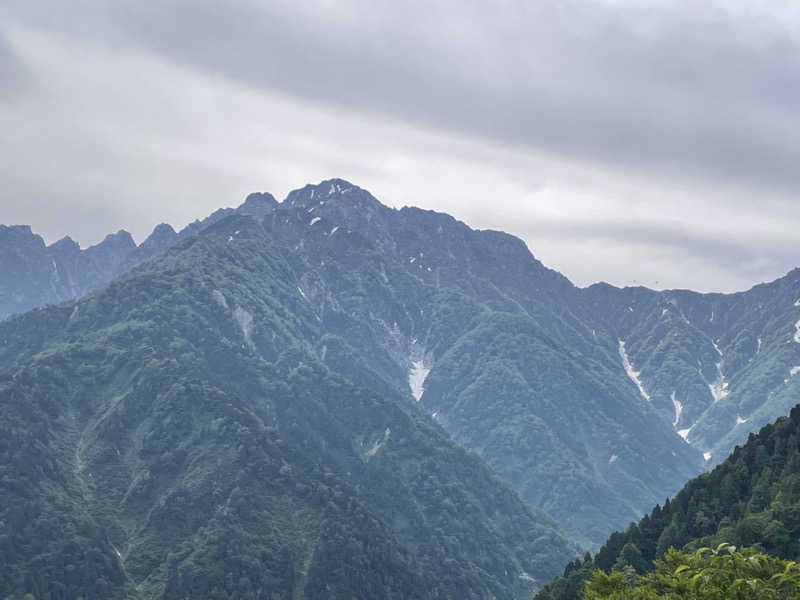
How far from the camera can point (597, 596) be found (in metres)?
113

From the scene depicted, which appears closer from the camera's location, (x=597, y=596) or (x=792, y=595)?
(x=792, y=595)

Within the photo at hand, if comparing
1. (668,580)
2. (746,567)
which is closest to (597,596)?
(668,580)

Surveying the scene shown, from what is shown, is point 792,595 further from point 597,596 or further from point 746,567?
point 597,596

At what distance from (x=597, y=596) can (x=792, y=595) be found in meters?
22.3

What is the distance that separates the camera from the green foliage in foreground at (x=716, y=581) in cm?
10112

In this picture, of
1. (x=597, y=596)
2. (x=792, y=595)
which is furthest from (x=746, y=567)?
(x=597, y=596)

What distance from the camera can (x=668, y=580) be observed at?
11044 centimetres

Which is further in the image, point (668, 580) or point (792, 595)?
point (668, 580)

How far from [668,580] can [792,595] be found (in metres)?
14.2

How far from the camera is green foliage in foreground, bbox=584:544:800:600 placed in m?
101

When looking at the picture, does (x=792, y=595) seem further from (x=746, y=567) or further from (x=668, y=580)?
(x=668, y=580)

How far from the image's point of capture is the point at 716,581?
4144 inches

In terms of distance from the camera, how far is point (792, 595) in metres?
101
